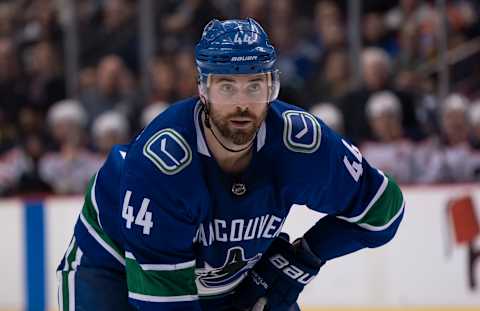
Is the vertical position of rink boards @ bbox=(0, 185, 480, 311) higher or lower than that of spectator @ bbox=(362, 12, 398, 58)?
lower

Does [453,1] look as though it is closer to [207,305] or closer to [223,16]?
[223,16]

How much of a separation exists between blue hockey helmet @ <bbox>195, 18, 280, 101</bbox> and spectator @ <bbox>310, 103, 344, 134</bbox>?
3.62 metres

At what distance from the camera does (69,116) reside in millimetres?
7285

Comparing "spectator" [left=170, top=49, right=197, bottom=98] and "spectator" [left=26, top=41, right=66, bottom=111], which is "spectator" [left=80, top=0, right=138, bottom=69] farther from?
"spectator" [left=170, top=49, right=197, bottom=98]

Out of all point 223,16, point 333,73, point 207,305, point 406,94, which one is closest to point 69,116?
point 223,16

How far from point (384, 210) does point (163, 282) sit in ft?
2.41

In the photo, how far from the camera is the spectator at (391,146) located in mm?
6504

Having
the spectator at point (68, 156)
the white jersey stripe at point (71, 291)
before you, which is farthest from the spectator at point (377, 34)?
the white jersey stripe at point (71, 291)

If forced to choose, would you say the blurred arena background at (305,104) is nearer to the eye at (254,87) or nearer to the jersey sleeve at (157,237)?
the jersey sleeve at (157,237)

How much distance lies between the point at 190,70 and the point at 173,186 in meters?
4.33

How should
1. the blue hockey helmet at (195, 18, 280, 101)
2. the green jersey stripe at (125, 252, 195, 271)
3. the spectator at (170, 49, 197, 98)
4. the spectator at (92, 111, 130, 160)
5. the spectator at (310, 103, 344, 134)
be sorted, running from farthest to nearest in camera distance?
1. the spectator at (170, 49, 197, 98)
2. the spectator at (92, 111, 130, 160)
3. the spectator at (310, 103, 344, 134)
4. the green jersey stripe at (125, 252, 195, 271)
5. the blue hockey helmet at (195, 18, 280, 101)

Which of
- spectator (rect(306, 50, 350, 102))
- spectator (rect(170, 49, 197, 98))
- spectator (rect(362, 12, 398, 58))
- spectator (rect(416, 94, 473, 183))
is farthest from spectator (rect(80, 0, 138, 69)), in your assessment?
spectator (rect(416, 94, 473, 183))

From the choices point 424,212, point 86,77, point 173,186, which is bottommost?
point 424,212

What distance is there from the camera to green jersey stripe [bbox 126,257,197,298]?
3.13 meters
